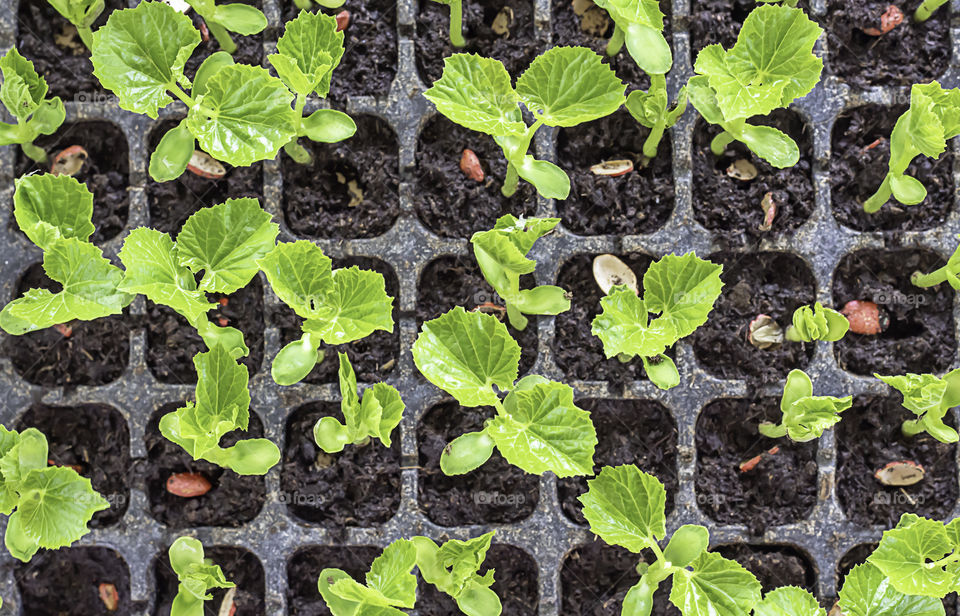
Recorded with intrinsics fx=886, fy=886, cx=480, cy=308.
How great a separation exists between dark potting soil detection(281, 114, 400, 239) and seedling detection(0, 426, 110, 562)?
34 centimetres

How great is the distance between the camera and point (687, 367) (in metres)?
0.94

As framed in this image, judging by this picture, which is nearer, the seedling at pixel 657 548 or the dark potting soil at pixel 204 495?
the seedling at pixel 657 548

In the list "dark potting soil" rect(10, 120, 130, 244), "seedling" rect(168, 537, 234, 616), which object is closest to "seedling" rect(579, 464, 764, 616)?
"seedling" rect(168, 537, 234, 616)

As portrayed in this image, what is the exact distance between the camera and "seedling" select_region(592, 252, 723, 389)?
0.84 meters

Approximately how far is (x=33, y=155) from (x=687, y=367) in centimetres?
74

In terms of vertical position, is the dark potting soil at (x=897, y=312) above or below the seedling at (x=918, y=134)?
below

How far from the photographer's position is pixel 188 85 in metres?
0.87

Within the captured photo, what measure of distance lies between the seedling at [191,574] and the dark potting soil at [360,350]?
0.68 feet

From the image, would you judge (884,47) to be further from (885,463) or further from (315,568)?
(315,568)

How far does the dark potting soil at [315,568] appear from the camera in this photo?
96 centimetres

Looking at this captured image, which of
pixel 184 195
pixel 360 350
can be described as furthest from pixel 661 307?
pixel 184 195

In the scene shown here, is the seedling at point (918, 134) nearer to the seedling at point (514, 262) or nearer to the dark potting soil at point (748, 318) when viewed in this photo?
the dark potting soil at point (748, 318)

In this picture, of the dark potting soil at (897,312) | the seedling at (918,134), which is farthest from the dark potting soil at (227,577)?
the seedling at (918,134)

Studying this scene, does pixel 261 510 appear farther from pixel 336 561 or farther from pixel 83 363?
pixel 83 363
